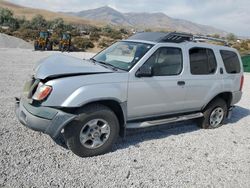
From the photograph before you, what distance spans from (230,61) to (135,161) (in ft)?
12.0

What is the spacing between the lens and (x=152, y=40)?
5000 mm

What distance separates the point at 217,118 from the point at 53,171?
13.6 ft

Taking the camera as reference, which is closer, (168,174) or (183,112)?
(168,174)

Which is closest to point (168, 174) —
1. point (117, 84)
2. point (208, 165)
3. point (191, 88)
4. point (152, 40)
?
point (208, 165)

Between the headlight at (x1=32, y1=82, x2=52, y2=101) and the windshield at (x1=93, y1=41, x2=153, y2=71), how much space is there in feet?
4.47

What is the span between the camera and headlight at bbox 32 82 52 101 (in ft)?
12.3

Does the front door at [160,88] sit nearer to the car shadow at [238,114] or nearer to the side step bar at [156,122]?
the side step bar at [156,122]

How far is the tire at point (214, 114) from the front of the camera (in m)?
5.99

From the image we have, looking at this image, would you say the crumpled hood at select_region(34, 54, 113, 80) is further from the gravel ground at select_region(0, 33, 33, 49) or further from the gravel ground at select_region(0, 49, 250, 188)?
the gravel ground at select_region(0, 33, 33, 49)

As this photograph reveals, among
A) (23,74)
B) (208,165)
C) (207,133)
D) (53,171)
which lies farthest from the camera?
(23,74)

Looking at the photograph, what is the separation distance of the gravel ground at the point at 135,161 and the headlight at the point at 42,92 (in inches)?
35.8

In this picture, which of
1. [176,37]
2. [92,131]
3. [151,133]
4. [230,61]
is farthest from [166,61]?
[230,61]

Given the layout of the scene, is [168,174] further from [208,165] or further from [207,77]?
[207,77]

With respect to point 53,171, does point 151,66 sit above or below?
above
